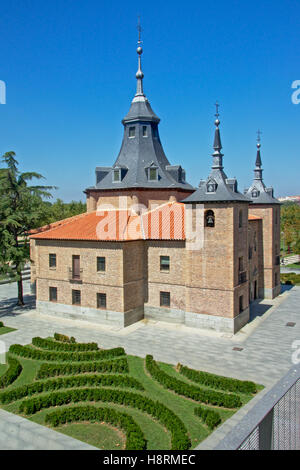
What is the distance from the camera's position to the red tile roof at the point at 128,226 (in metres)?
31.2

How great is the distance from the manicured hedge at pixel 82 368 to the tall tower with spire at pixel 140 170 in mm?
17615

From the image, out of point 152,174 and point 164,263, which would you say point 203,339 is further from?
point 152,174

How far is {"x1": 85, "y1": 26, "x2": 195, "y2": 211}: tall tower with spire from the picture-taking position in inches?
1441

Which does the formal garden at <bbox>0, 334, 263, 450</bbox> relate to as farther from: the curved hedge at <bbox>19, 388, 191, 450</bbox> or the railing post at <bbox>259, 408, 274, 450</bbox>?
the railing post at <bbox>259, 408, 274, 450</bbox>

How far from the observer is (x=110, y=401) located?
18.6 metres

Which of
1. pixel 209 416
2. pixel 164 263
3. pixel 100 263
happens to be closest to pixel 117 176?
pixel 100 263

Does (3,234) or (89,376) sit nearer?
(89,376)

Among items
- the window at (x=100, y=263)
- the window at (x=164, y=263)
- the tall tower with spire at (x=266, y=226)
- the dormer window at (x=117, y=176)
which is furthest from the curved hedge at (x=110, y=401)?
the tall tower with spire at (x=266, y=226)

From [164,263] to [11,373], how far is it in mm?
14875

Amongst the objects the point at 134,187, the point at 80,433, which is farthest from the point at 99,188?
the point at 80,433

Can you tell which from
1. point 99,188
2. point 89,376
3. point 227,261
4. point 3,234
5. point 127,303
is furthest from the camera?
point 99,188
